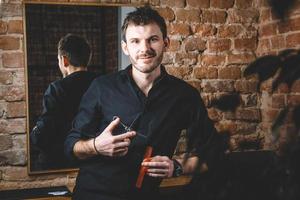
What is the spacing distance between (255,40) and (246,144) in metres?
2.26

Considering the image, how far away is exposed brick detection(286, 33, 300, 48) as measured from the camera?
2447mm

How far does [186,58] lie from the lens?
258 centimetres

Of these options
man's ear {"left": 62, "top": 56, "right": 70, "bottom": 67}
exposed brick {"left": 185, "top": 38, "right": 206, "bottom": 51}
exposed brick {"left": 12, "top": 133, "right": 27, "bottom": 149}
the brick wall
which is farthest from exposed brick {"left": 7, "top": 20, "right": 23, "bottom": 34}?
exposed brick {"left": 185, "top": 38, "right": 206, "bottom": 51}

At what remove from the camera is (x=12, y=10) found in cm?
216

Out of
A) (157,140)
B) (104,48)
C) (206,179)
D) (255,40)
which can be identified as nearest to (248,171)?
(206,179)

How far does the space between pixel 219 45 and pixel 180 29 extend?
12.0 inches

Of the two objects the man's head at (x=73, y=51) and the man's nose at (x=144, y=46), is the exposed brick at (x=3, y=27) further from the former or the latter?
the man's nose at (x=144, y=46)

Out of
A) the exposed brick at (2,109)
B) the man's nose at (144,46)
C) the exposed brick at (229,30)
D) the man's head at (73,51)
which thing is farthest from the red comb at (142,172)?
the exposed brick at (229,30)

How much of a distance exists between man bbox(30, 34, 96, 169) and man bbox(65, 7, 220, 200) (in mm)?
416

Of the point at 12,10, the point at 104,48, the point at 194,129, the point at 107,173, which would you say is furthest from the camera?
the point at 104,48

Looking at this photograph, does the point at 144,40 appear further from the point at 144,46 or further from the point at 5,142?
the point at 5,142

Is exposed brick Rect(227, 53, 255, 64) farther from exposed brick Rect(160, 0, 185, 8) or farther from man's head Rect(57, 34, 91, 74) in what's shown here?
man's head Rect(57, 34, 91, 74)

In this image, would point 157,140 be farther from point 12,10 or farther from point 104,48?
point 12,10

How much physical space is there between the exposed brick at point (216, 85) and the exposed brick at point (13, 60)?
3.76 feet
